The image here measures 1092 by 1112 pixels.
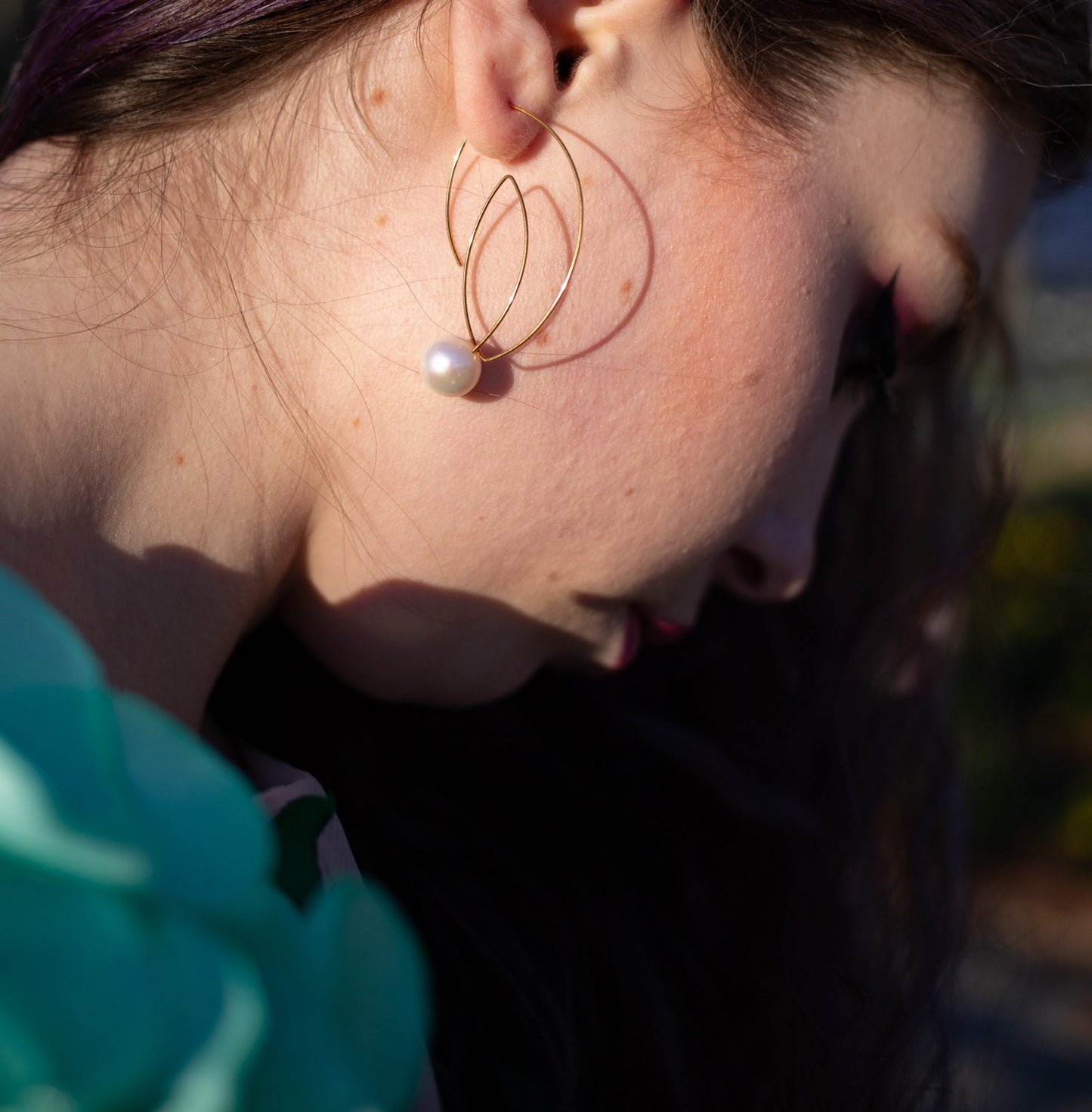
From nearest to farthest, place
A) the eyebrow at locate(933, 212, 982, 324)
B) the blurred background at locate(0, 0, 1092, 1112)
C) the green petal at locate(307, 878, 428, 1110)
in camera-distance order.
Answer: the green petal at locate(307, 878, 428, 1110)
the eyebrow at locate(933, 212, 982, 324)
the blurred background at locate(0, 0, 1092, 1112)

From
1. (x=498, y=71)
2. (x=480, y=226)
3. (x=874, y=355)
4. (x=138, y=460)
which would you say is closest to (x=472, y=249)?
(x=480, y=226)

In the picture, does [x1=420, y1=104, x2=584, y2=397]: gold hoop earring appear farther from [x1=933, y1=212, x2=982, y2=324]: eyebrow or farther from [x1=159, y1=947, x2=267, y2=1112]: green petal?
[x1=159, y1=947, x2=267, y2=1112]: green petal

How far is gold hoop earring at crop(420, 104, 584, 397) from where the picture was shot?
0.99 m

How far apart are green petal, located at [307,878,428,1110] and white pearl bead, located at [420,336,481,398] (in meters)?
0.48

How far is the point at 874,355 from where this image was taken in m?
1.23

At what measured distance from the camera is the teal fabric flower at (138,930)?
56 cm

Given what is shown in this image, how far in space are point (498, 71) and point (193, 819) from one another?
0.72m

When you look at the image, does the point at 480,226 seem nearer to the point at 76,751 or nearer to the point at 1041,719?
the point at 76,751

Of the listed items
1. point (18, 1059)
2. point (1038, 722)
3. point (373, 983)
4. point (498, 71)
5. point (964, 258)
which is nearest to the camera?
point (18, 1059)

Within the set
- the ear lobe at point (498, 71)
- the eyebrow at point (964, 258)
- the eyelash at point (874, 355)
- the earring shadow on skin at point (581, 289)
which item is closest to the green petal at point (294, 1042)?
the earring shadow on skin at point (581, 289)

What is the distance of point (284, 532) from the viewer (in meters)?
1.10

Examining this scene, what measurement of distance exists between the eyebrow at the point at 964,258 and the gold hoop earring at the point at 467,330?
0.44 m

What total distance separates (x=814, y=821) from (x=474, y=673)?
88 centimetres

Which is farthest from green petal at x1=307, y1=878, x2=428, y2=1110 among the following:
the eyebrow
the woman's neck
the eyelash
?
the eyebrow
